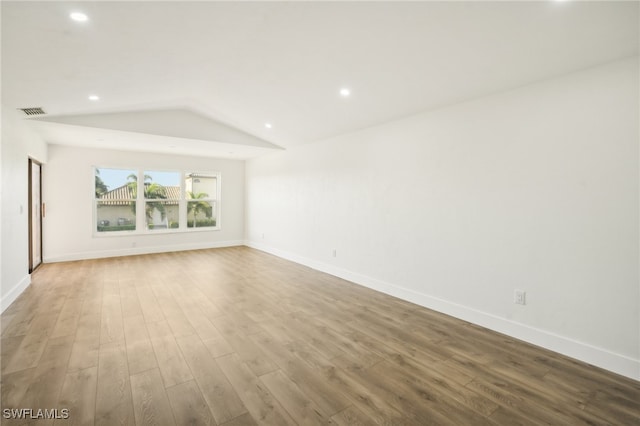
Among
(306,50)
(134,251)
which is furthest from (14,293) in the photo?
(306,50)

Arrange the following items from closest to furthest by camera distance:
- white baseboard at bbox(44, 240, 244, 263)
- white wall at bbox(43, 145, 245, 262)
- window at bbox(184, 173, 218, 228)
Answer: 1. white wall at bbox(43, 145, 245, 262)
2. white baseboard at bbox(44, 240, 244, 263)
3. window at bbox(184, 173, 218, 228)

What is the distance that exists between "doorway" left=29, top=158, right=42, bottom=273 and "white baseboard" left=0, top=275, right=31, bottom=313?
1.14m

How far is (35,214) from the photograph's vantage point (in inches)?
212

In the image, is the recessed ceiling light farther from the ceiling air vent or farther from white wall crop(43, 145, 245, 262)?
white wall crop(43, 145, 245, 262)

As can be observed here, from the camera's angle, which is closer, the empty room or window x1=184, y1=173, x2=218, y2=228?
the empty room

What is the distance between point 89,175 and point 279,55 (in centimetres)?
551

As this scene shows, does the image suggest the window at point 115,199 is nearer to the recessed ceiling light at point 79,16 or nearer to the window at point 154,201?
the window at point 154,201

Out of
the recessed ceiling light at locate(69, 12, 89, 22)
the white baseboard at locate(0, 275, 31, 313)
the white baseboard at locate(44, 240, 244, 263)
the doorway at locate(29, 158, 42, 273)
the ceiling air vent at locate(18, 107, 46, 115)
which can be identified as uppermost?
the recessed ceiling light at locate(69, 12, 89, 22)

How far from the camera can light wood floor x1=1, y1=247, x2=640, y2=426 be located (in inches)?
71.7

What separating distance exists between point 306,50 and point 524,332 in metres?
3.44

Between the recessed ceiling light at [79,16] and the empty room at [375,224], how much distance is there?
0.5 inches

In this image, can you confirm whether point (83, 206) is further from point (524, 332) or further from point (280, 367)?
point (524, 332)

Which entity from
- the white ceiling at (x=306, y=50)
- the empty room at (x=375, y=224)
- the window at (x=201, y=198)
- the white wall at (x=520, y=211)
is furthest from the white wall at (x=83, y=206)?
the white wall at (x=520, y=211)

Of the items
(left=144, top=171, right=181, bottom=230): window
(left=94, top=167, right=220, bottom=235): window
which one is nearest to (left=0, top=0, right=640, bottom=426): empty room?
(left=94, top=167, right=220, bottom=235): window
